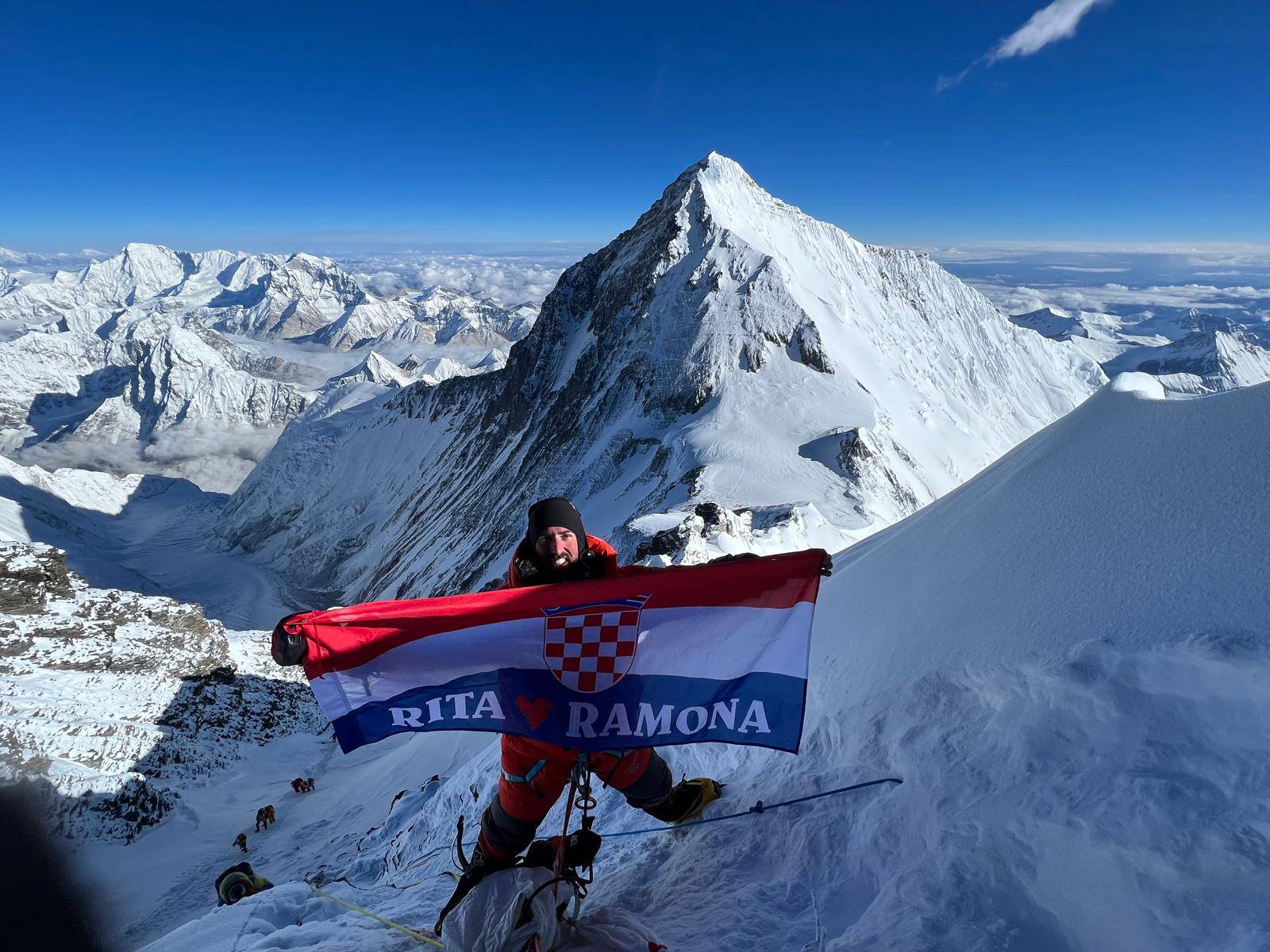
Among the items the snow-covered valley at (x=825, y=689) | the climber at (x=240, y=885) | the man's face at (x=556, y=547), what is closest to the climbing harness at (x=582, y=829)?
the snow-covered valley at (x=825, y=689)

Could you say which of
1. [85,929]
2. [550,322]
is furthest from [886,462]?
[550,322]

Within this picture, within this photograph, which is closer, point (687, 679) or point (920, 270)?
point (687, 679)

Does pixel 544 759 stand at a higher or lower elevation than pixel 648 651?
lower

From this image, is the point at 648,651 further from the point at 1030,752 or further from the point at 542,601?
the point at 1030,752

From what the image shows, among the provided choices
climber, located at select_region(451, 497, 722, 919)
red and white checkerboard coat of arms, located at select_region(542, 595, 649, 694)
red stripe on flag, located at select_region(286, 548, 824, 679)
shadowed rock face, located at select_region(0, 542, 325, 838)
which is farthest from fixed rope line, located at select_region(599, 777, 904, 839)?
shadowed rock face, located at select_region(0, 542, 325, 838)

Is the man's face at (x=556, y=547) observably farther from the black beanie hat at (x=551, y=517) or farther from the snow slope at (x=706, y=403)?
the snow slope at (x=706, y=403)

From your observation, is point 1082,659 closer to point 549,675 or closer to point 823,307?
point 549,675

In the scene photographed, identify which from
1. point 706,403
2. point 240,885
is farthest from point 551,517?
point 706,403
